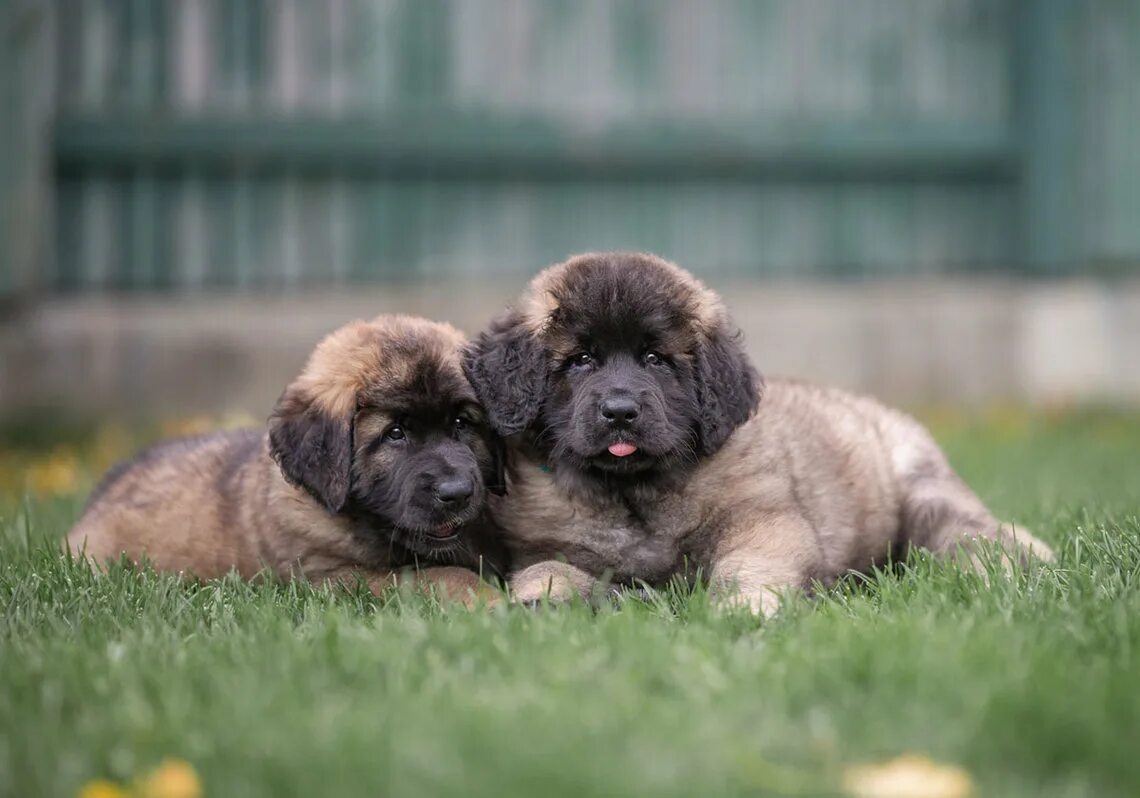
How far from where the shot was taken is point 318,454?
3.66 meters

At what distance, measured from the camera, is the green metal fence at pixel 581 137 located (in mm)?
7473

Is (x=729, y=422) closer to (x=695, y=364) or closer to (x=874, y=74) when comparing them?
(x=695, y=364)

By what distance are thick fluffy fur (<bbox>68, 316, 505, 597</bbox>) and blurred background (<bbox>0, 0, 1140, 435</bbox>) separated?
3.59 m

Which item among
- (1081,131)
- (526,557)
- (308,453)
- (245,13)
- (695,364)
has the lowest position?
(526,557)

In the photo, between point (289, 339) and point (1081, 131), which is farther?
point (1081, 131)

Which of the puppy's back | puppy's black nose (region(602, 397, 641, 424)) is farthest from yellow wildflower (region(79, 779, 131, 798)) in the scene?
the puppy's back

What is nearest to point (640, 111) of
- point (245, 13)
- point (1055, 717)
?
point (245, 13)

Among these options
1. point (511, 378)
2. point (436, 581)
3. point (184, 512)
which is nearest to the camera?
point (436, 581)

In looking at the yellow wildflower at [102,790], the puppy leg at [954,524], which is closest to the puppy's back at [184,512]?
the yellow wildflower at [102,790]

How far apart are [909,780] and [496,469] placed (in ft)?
6.80

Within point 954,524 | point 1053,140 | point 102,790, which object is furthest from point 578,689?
point 1053,140

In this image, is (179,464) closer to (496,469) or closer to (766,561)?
(496,469)

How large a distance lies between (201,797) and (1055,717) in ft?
4.26

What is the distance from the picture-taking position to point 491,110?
7.75 metres
